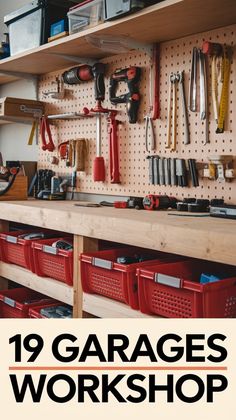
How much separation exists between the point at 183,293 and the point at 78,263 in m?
0.50

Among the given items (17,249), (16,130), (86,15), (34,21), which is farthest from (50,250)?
(16,130)

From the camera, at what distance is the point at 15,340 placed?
1310mm

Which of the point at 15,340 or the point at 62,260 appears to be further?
the point at 62,260

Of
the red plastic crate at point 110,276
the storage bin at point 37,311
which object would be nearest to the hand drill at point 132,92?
the red plastic crate at point 110,276

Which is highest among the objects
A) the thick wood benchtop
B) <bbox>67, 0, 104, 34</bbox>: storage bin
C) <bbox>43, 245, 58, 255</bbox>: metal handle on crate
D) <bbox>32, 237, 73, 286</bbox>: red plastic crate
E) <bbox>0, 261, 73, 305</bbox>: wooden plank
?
<bbox>67, 0, 104, 34</bbox>: storage bin

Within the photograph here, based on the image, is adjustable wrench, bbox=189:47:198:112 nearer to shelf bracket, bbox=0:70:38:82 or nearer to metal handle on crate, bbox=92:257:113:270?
metal handle on crate, bbox=92:257:113:270

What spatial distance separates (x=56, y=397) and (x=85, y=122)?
1457 millimetres

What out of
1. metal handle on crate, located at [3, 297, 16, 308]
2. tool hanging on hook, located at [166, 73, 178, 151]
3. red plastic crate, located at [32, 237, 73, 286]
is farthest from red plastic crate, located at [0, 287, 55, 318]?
tool hanging on hook, located at [166, 73, 178, 151]

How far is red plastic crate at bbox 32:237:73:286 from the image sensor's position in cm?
180

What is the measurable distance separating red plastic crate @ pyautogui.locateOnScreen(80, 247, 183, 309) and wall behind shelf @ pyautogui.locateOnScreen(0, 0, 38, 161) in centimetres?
128

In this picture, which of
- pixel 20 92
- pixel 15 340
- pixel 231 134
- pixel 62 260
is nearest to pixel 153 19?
pixel 231 134

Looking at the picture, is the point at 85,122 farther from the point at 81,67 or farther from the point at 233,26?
the point at 233,26

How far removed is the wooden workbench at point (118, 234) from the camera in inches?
48.8

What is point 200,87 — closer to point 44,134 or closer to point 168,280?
point 168,280
